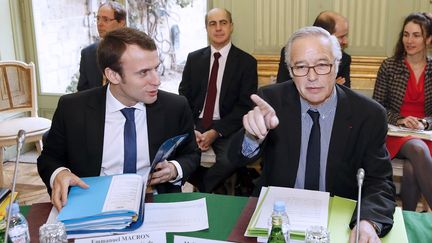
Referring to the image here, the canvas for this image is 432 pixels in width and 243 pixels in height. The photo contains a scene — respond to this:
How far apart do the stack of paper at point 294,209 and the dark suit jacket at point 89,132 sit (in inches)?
20.4

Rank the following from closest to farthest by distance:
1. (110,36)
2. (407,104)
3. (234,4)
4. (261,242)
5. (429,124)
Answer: (261,242) < (110,36) < (429,124) < (407,104) < (234,4)

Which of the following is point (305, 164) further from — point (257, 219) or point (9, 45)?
point (9, 45)

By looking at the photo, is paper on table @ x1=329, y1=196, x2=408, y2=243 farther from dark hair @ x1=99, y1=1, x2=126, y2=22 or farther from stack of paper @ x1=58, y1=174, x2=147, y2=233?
dark hair @ x1=99, y1=1, x2=126, y2=22

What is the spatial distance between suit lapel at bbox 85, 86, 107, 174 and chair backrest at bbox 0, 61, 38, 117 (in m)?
2.19

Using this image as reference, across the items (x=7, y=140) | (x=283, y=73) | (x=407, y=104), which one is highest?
(x=283, y=73)

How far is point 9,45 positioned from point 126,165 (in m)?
2.97

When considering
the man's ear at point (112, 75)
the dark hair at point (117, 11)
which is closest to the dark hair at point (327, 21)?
the dark hair at point (117, 11)

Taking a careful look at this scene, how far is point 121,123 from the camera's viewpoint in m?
1.98

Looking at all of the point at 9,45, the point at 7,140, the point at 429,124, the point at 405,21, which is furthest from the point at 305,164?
the point at 9,45

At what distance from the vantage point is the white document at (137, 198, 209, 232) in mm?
1414

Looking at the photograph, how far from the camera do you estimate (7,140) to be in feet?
11.5

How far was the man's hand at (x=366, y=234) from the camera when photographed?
1.31m

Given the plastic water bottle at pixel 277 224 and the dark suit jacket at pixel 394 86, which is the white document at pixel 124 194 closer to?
the plastic water bottle at pixel 277 224

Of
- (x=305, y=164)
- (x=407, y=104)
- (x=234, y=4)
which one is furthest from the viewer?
(x=234, y=4)
